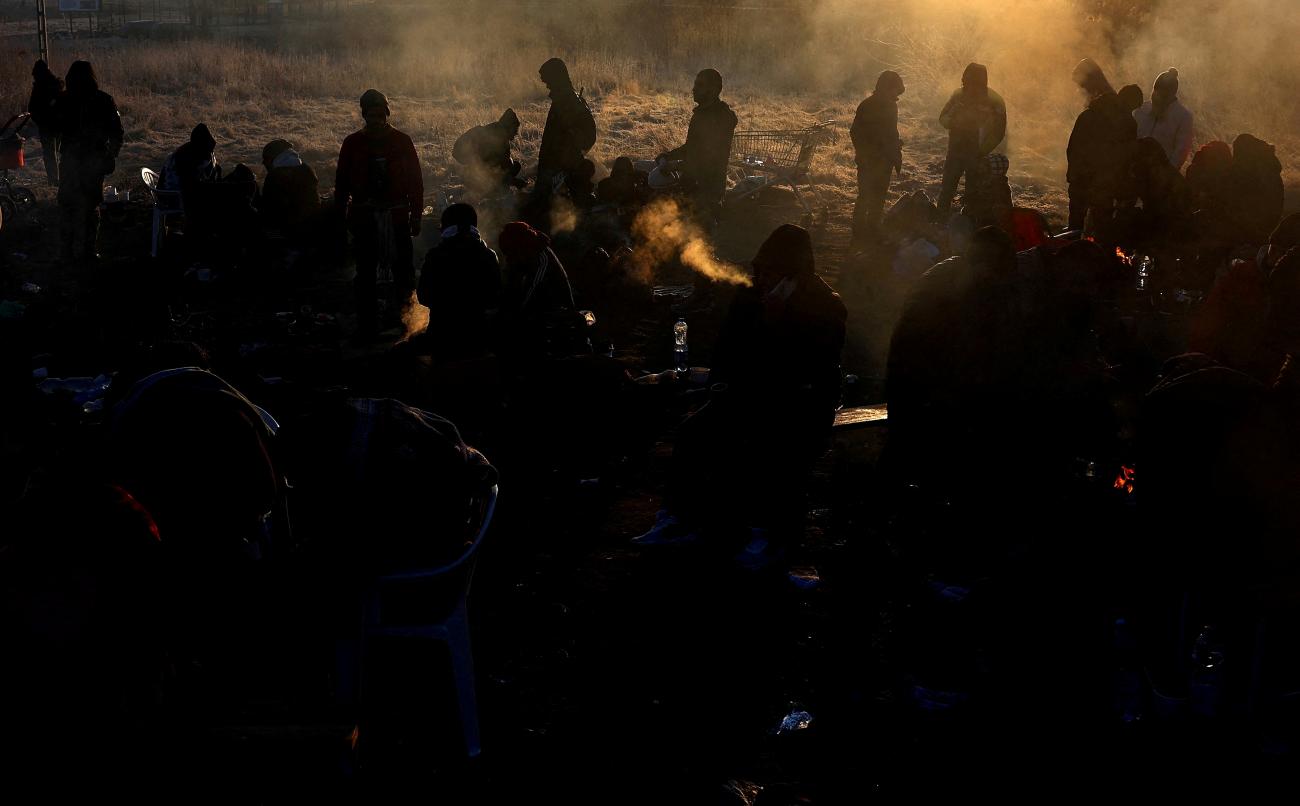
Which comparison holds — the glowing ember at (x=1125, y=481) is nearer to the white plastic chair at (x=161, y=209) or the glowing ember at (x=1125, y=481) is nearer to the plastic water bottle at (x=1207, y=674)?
the plastic water bottle at (x=1207, y=674)

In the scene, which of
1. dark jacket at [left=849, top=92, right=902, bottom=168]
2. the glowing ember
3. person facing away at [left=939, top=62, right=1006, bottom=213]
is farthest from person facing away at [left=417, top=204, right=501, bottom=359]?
person facing away at [left=939, top=62, right=1006, bottom=213]

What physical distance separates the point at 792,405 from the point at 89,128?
8754mm

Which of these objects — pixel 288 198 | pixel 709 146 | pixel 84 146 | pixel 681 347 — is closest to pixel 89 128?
pixel 84 146

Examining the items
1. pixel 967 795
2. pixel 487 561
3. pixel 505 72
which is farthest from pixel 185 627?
pixel 505 72

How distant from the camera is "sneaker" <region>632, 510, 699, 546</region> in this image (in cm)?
636

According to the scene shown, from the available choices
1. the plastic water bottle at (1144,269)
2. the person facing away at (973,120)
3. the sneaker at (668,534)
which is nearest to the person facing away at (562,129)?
the person facing away at (973,120)

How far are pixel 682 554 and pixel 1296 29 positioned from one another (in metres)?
27.4

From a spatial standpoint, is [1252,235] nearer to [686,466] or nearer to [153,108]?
[686,466]

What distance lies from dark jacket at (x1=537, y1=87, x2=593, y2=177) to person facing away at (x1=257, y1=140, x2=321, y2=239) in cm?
249

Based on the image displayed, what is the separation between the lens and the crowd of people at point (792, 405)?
4.08m

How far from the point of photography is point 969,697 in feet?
16.6

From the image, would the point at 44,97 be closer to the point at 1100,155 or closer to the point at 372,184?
the point at 372,184

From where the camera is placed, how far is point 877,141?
13227mm

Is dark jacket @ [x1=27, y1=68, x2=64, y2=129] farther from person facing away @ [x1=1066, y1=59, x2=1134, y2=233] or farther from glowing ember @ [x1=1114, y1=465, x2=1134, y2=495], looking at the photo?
glowing ember @ [x1=1114, y1=465, x2=1134, y2=495]
